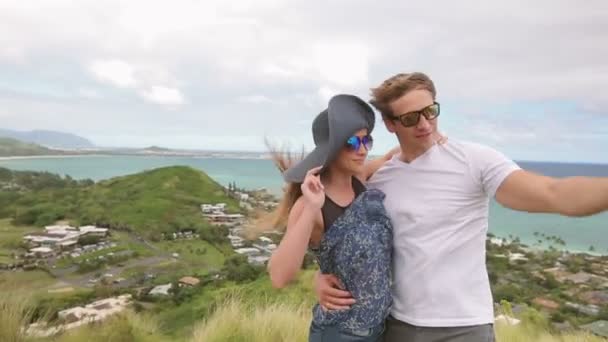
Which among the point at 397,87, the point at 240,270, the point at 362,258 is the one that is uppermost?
the point at 397,87

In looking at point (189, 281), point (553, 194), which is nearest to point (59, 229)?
point (189, 281)

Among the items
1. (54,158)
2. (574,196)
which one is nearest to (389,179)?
(574,196)

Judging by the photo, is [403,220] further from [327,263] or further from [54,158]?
[54,158]

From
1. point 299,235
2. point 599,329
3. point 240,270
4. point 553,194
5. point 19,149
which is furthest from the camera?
point 19,149

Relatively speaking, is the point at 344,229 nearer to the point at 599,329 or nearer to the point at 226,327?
the point at 226,327

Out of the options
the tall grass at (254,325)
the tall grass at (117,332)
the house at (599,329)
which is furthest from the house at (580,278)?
the tall grass at (117,332)

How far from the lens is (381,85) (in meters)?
1.69

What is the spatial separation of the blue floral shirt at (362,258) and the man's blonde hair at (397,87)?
0.95 ft

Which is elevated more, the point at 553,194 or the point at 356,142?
the point at 356,142

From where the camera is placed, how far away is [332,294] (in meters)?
1.62

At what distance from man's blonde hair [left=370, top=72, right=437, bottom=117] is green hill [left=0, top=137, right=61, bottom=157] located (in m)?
17.1

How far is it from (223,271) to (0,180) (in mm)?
7113

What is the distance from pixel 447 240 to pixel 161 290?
7.66m

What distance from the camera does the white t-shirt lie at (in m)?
1.56
